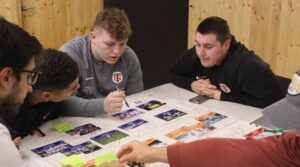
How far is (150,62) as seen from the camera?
12.5 ft

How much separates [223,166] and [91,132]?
0.67 m

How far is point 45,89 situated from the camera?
1679 millimetres

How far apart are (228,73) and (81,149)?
1.07 metres

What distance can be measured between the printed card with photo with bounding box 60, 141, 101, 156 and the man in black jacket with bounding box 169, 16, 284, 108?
0.87 m

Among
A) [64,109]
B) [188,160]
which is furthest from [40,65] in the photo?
[188,160]

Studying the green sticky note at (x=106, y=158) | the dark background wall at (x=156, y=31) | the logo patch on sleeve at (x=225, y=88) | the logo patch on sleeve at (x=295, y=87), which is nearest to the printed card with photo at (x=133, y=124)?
the green sticky note at (x=106, y=158)

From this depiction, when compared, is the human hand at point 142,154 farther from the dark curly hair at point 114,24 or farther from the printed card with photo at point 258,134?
the dark curly hair at point 114,24

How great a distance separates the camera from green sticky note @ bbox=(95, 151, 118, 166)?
1.45 meters

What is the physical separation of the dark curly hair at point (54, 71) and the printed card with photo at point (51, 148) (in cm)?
25

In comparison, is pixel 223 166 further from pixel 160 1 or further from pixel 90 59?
pixel 160 1

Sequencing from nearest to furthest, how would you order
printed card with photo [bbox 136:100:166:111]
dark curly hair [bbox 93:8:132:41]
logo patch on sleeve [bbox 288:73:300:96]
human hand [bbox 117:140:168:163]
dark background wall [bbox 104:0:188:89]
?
1. logo patch on sleeve [bbox 288:73:300:96]
2. human hand [bbox 117:140:168:163]
3. printed card with photo [bbox 136:100:166:111]
4. dark curly hair [bbox 93:8:132:41]
5. dark background wall [bbox 104:0:188:89]

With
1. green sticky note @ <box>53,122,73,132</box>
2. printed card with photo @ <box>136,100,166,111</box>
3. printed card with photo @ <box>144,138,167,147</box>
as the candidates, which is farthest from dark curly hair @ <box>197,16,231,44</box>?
green sticky note @ <box>53,122,73,132</box>

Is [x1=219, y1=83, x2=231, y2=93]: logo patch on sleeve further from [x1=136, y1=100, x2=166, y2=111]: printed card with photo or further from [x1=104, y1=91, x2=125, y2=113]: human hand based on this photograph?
[x1=104, y1=91, x2=125, y2=113]: human hand

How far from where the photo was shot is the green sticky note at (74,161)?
4.68 feet
